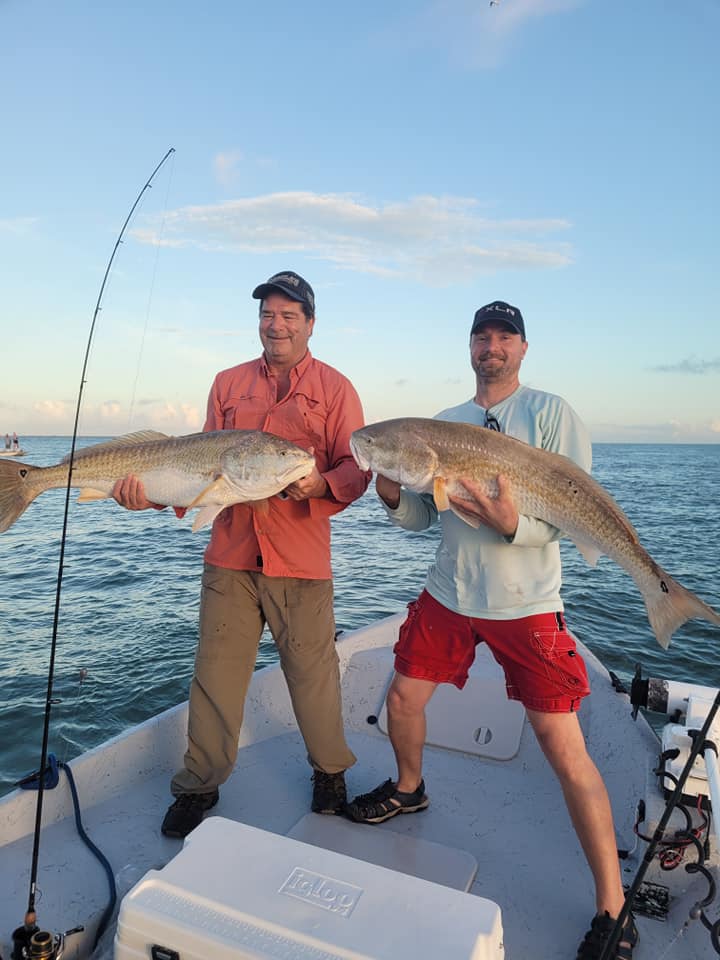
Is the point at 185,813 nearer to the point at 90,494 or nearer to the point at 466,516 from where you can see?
the point at 90,494

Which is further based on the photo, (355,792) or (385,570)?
(385,570)

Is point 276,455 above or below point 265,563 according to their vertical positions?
above

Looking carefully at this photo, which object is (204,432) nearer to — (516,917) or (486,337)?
(486,337)

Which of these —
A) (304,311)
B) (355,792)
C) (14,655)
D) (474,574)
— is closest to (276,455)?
(304,311)

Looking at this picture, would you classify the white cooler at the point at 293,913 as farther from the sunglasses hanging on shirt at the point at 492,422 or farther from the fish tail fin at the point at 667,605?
the sunglasses hanging on shirt at the point at 492,422

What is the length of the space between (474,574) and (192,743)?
1990mm

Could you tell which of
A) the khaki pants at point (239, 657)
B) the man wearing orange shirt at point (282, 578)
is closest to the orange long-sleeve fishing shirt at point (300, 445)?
the man wearing orange shirt at point (282, 578)

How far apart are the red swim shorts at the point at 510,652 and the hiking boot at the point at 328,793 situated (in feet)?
3.11

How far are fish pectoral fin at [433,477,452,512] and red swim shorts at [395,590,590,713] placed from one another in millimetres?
595

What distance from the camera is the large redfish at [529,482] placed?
3.12 meters

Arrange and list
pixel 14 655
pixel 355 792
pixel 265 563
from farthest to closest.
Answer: pixel 14 655, pixel 355 792, pixel 265 563

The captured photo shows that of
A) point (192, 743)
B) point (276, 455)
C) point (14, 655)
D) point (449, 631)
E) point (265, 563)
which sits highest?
point (276, 455)

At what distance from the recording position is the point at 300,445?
4.05 meters

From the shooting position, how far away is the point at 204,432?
4.09 metres
